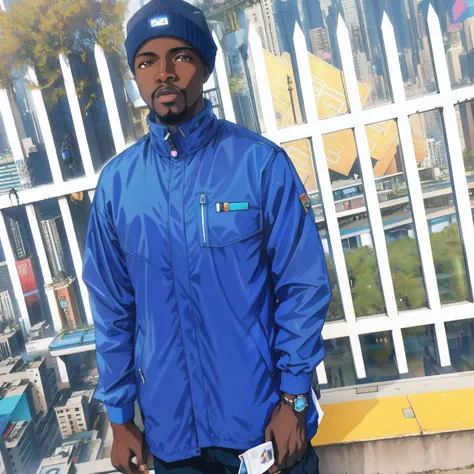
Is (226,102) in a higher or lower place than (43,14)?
lower

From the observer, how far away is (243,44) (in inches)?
78.8

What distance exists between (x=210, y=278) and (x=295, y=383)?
1.01 feet

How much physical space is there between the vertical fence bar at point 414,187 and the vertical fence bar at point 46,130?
4.64 ft

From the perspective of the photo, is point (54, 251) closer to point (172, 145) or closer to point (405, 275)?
point (172, 145)

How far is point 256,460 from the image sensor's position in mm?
1133

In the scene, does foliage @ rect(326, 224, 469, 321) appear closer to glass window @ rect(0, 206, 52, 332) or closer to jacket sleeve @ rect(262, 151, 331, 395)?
jacket sleeve @ rect(262, 151, 331, 395)

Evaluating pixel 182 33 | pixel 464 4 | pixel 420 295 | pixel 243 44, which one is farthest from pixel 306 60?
pixel 420 295

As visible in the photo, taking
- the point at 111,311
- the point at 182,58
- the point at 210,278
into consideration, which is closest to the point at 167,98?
the point at 182,58

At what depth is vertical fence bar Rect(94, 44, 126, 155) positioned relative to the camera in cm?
198

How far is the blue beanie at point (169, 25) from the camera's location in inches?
42.9

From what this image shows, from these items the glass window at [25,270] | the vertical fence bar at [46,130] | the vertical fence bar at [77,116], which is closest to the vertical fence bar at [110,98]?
the vertical fence bar at [77,116]

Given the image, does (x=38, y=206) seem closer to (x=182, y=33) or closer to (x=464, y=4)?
(x=182, y=33)

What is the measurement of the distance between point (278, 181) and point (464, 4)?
1.44 metres

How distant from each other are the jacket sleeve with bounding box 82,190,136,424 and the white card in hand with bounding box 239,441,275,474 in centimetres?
33
